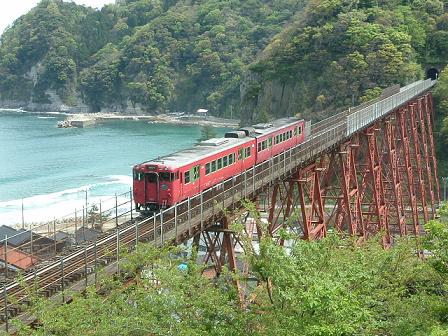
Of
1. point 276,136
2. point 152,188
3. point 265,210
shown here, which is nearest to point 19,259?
point 152,188

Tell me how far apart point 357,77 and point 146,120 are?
9184cm

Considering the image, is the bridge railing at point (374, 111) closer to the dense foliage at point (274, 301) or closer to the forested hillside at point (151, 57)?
the dense foliage at point (274, 301)

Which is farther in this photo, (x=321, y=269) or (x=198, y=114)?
(x=198, y=114)

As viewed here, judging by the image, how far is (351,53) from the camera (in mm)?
71312

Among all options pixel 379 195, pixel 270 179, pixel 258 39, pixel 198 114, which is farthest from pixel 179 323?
pixel 258 39

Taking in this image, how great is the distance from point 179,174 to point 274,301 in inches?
359

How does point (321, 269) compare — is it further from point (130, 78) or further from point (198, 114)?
point (130, 78)

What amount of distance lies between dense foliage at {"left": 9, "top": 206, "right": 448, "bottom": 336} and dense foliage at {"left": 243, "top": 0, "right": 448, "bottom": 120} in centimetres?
5220

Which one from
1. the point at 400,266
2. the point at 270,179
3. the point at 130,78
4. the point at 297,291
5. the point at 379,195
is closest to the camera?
the point at 297,291

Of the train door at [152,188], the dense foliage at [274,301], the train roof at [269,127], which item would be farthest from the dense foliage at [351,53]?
the dense foliage at [274,301]

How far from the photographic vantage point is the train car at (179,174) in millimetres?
19891

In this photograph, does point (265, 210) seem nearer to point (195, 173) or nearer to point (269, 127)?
point (269, 127)

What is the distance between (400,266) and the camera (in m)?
14.6

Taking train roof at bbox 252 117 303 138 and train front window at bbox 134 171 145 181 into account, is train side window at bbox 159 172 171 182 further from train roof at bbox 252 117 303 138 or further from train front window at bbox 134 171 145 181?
train roof at bbox 252 117 303 138
